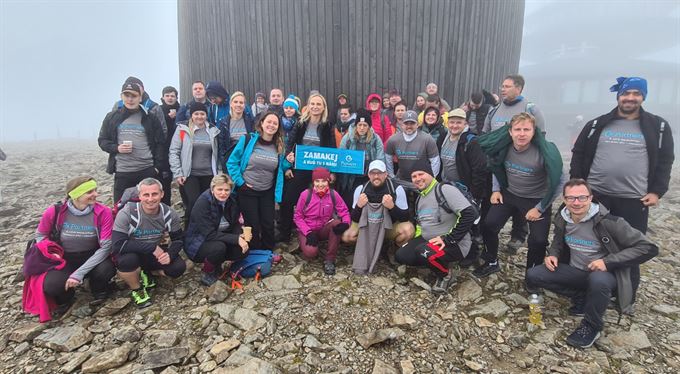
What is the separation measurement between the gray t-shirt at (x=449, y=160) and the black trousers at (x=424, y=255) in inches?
46.0

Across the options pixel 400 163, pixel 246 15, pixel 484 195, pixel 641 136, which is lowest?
pixel 484 195

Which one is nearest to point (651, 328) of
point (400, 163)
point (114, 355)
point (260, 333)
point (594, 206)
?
point (594, 206)

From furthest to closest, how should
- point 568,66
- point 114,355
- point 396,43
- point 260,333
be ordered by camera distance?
point 568,66 < point 396,43 < point 260,333 < point 114,355

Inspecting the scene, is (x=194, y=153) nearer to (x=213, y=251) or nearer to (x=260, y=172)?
(x=260, y=172)

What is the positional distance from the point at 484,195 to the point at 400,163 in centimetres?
133

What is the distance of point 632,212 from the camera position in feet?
14.3

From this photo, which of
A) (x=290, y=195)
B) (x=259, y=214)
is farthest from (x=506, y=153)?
(x=259, y=214)

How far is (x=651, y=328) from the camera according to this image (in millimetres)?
4113

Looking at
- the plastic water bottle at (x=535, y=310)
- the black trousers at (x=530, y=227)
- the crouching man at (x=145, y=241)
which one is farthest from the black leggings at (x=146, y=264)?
the plastic water bottle at (x=535, y=310)

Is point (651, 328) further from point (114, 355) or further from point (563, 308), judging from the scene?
point (114, 355)

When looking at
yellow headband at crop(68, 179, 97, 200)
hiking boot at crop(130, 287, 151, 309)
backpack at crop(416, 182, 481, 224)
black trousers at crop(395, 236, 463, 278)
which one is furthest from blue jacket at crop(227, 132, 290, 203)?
backpack at crop(416, 182, 481, 224)

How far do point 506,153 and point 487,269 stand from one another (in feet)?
5.34

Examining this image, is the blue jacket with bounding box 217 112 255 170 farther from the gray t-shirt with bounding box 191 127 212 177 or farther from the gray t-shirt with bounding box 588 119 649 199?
the gray t-shirt with bounding box 588 119 649 199

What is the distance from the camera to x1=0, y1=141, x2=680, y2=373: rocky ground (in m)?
3.55
